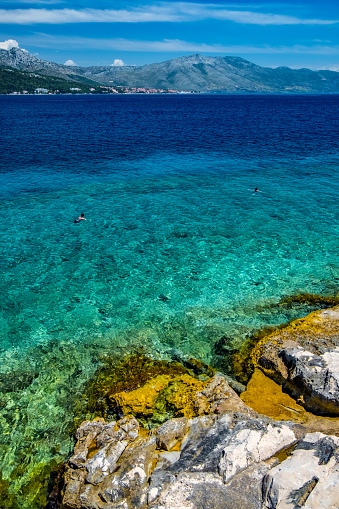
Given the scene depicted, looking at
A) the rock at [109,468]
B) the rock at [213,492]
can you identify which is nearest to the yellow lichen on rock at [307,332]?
the rock at [213,492]

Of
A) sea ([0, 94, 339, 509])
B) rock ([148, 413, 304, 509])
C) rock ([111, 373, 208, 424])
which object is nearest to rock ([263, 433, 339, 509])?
rock ([148, 413, 304, 509])

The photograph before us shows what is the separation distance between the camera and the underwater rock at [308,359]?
14.1m

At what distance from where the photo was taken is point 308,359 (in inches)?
606

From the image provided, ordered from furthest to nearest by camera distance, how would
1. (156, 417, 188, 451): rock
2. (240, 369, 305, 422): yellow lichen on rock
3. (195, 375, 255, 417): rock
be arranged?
1. (240, 369, 305, 422): yellow lichen on rock
2. (195, 375, 255, 417): rock
3. (156, 417, 188, 451): rock

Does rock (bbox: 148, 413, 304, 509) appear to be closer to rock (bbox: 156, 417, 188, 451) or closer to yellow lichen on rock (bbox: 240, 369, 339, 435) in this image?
rock (bbox: 156, 417, 188, 451)

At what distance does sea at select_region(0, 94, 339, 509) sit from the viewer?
1622cm

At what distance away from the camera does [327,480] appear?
31.2 feet

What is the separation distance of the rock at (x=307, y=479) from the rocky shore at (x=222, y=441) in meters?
0.03

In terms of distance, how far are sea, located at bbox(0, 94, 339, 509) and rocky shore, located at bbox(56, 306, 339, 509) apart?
7.46ft

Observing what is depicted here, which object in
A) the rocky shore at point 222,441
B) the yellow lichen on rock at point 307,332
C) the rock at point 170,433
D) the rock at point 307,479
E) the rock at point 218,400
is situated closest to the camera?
the rock at point 307,479

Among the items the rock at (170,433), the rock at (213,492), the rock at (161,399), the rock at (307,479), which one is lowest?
the rock at (161,399)

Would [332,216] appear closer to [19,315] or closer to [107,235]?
[107,235]

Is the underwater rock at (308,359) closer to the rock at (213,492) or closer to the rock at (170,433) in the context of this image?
the rock at (213,492)

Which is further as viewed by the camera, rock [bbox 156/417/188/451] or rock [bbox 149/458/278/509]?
rock [bbox 156/417/188/451]
